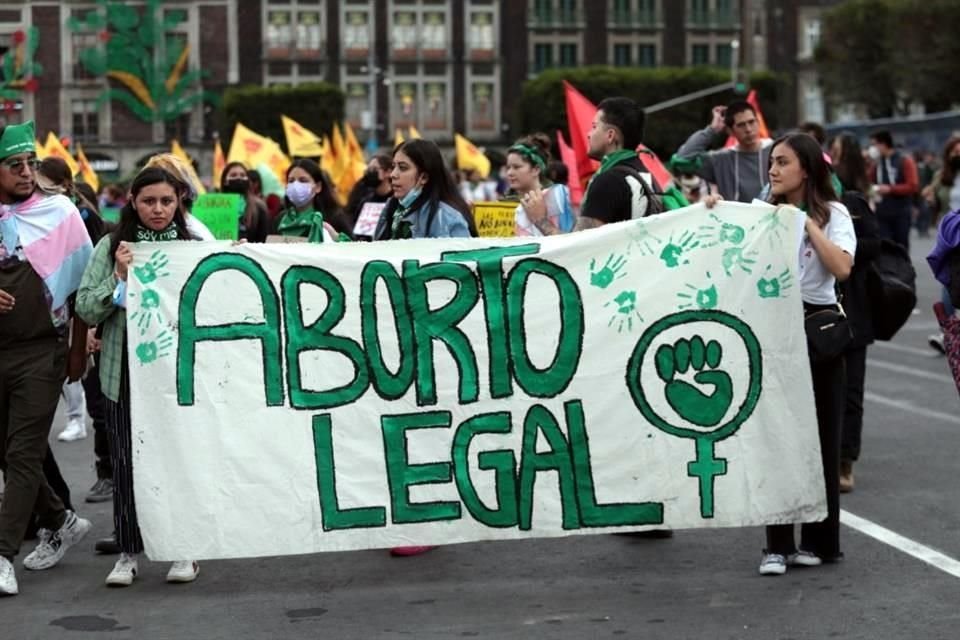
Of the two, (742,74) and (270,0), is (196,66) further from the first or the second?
(742,74)

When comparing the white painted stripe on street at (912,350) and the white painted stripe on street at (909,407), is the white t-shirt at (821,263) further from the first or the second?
the white painted stripe on street at (912,350)

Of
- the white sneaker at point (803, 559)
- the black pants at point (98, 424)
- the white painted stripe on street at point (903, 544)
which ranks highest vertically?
the black pants at point (98, 424)

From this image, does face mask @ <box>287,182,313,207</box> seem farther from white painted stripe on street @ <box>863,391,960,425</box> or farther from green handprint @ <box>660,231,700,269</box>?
white painted stripe on street @ <box>863,391,960,425</box>

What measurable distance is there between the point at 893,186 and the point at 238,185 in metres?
6.87

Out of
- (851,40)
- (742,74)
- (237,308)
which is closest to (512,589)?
(237,308)

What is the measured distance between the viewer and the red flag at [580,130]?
42.2ft

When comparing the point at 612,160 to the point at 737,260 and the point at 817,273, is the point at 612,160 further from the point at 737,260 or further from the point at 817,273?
the point at 817,273

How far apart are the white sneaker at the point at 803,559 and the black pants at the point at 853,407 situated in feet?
6.56

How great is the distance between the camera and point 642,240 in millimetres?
6871

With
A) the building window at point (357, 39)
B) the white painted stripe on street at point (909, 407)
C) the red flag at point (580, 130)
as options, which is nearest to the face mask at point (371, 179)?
the red flag at point (580, 130)

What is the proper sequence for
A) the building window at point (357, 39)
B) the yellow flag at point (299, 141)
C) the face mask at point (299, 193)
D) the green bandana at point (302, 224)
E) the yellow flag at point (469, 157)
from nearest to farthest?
the green bandana at point (302, 224), the face mask at point (299, 193), the yellow flag at point (299, 141), the yellow flag at point (469, 157), the building window at point (357, 39)

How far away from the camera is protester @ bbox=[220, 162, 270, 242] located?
39.4 ft

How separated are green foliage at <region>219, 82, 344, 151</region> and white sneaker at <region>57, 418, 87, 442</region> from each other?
251 ft

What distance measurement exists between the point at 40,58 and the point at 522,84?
954 inches
